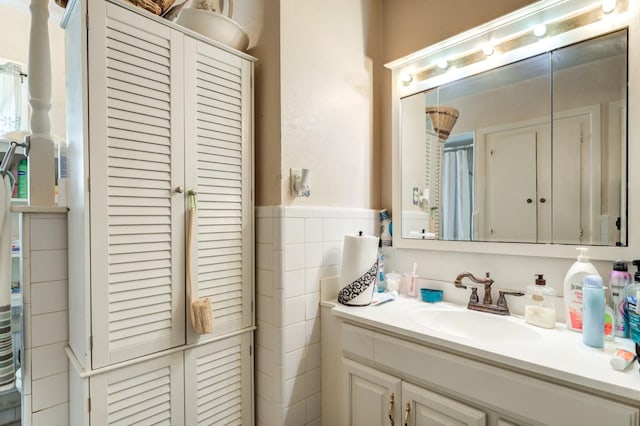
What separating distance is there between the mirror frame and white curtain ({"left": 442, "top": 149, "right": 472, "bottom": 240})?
62 millimetres

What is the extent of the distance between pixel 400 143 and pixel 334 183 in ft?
1.57

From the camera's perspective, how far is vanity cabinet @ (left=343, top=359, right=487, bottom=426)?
3.39 ft

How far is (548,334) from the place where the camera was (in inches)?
44.3

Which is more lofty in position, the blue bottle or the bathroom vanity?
the blue bottle

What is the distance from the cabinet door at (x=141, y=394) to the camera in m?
1.07

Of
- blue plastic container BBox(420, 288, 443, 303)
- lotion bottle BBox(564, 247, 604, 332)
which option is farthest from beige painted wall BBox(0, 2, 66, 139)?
lotion bottle BBox(564, 247, 604, 332)

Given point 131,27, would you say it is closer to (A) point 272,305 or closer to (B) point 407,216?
(A) point 272,305

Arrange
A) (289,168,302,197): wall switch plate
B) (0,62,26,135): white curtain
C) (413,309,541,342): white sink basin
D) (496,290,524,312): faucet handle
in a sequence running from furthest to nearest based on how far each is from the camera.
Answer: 1. (0,62,26,135): white curtain
2. (289,168,302,197): wall switch plate
3. (496,290,524,312): faucet handle
4. (413,309,541,342): white sink basin

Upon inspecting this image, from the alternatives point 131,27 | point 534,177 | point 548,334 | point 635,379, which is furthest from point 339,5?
point 635,379

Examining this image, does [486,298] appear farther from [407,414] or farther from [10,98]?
[10,98]

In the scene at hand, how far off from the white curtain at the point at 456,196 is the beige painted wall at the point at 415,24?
0.36 metres

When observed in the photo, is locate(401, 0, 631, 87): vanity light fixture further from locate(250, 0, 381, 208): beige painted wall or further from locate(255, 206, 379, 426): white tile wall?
locate(255, 206, 379, 426): white tile wall

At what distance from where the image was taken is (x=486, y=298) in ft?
4.54

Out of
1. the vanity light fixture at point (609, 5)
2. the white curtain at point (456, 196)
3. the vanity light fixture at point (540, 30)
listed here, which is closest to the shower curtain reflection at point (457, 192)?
the white curtain at point (456, 196)
